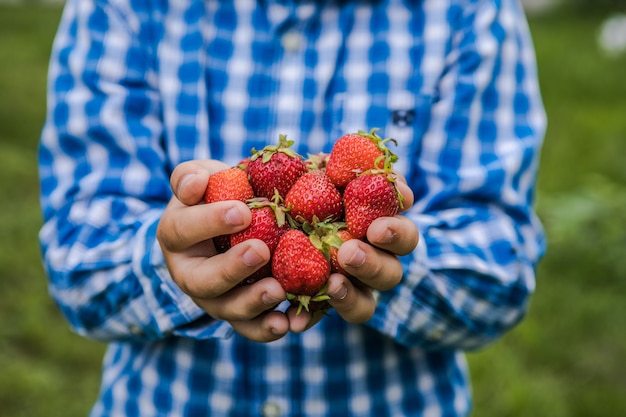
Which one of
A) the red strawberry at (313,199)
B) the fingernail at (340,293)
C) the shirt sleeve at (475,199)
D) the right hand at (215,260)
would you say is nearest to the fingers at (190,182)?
the right hand at (215,260)

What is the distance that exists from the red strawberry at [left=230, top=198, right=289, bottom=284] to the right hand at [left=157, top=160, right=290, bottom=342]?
0.13 feet

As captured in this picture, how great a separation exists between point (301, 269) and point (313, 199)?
4.4 inches

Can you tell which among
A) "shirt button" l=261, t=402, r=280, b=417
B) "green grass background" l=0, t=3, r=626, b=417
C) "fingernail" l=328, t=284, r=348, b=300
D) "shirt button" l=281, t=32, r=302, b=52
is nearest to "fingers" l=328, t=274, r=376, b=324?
"fingernail" l=328, t=284, r=348, b=300

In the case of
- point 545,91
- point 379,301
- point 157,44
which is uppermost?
point 157,44

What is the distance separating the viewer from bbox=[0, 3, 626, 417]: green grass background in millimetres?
2543

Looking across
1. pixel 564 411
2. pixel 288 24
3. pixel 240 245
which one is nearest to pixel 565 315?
pixel 564 411

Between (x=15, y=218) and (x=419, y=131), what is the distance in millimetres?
2816

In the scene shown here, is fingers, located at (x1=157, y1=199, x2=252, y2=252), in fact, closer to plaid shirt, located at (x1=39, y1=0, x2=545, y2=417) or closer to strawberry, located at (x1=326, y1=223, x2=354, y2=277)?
strawberry, located at (x1=326, y1=223, x2=354, y2=277)

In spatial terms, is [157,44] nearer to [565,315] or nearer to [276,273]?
[276,273]

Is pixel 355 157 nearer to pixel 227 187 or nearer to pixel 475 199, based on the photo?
pixel 227 187

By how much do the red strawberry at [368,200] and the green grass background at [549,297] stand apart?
5.21 feet

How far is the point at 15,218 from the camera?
365 cm

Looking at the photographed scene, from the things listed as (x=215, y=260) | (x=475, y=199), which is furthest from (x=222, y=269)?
(x=475, y=199)

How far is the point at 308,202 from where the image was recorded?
3.51 feet
